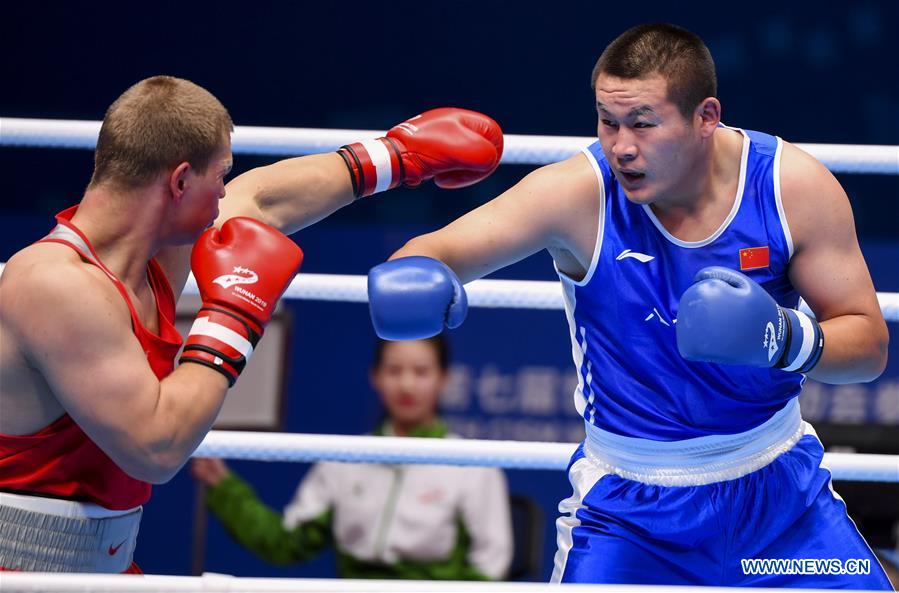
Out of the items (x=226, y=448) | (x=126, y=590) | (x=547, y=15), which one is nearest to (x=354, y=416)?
(x=547, y=15)

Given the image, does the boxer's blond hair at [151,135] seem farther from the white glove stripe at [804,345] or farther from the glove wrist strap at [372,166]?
the white glove stripe at [804,345]

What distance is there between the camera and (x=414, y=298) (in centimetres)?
191

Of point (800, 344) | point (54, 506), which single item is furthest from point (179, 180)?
point (800, 344)

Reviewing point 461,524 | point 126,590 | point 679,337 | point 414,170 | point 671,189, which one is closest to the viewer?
point 126,590

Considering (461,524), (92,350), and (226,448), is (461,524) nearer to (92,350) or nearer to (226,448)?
(226,448)

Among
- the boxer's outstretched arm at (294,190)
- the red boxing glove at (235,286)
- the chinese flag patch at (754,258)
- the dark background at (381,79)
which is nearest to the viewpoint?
the red boxing glove at (235,286)

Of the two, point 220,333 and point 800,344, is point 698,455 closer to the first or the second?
point 800,344

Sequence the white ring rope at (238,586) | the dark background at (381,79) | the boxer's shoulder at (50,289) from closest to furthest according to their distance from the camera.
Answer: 1. the white ring rope at (238,586)
2. the boxer's shoulder at (50,289)
3. the dark background at (381,79)

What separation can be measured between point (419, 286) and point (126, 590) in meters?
0.69

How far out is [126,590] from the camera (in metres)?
1.41

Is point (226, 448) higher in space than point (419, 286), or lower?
lower

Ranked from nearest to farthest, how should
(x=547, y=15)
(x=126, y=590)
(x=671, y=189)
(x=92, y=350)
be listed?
(x=126, y=590), (x=92, y=350), (x=671, y=189), (x=547, y=15)

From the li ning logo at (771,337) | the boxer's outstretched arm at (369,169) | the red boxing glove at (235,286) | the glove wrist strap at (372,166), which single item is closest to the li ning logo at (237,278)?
the red boxing glove at (235,286)

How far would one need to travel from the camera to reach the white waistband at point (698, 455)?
6.81 ft
